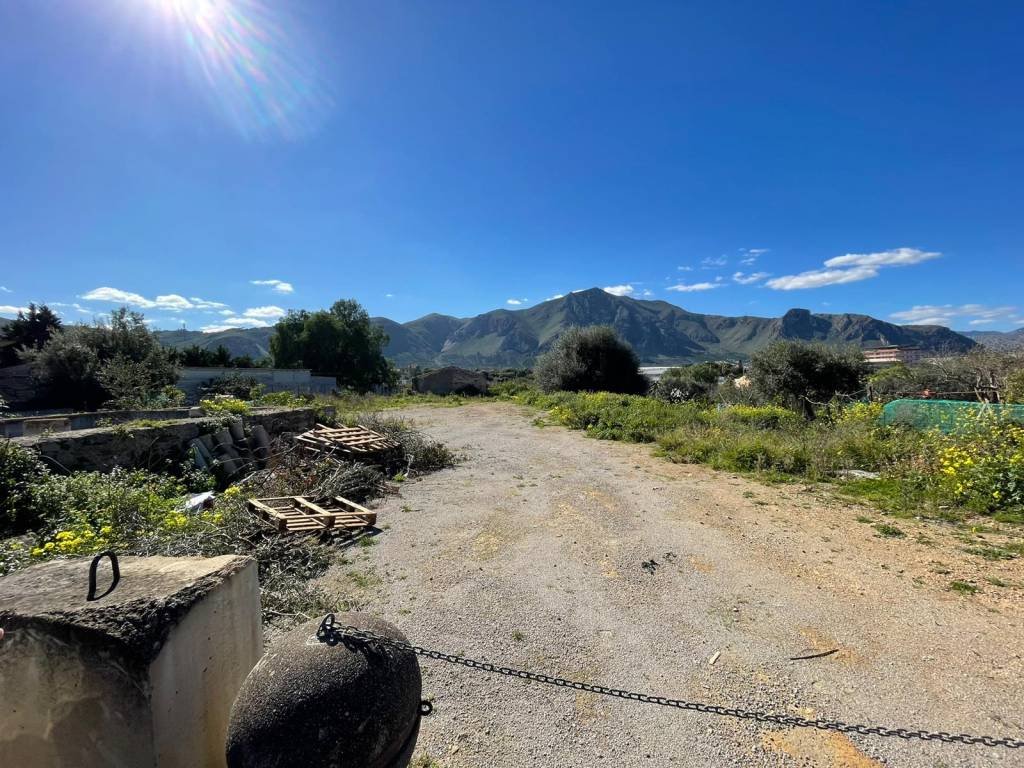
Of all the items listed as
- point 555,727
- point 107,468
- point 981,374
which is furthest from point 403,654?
point 981,374

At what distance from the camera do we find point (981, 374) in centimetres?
1145

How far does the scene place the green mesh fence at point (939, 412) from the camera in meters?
7.21

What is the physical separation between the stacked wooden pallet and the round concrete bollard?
6.73 meters

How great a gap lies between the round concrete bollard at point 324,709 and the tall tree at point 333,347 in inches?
1570

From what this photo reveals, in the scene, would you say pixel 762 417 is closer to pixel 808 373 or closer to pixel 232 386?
pixel 808 373

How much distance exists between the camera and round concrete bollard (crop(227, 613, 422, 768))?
160cm

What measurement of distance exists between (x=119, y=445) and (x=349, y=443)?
3371 millimetres

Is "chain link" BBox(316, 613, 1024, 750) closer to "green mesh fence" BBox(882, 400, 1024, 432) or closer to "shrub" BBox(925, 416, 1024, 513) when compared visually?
"shrub" BBox(925, 416, 1024, 513)

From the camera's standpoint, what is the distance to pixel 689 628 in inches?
136

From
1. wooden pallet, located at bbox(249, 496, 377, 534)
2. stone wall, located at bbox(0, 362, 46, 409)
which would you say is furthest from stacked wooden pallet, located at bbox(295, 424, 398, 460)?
stone wall, located at bbox(0, 362, 46, 409)

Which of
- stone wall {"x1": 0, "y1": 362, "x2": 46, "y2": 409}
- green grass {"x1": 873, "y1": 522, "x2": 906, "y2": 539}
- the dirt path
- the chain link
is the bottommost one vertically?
green grass {"x1": 873, "y1": 522, "x2": 906, "y2": 539}

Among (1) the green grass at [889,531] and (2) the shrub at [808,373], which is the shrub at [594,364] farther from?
(1) the green grass at [889,531]

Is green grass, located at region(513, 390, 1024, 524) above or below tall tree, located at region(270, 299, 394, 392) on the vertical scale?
below

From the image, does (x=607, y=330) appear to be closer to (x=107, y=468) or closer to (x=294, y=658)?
(x=107, y=468)
